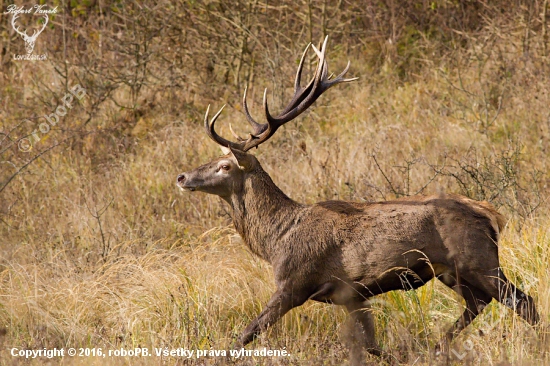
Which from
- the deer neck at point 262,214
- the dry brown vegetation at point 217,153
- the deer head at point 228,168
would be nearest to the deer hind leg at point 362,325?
the dry brown vegetation at point 217,153

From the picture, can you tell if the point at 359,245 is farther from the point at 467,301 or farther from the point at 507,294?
the point at 507,294

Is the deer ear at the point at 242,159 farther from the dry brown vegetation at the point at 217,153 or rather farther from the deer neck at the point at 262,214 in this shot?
the dry brown vegetation at the point at 217,153

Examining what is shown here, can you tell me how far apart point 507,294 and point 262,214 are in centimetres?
188

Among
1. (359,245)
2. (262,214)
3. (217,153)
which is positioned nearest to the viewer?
(359,245)

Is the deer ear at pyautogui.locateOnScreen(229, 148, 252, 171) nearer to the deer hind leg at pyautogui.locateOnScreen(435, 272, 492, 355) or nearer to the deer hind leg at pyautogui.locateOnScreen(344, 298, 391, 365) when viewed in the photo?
the deer hind leg at pyautogui.locateOnScreen(344, 298, 391, 365)

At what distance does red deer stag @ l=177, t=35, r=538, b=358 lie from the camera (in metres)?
5.75

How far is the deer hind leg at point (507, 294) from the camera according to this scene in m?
5.70

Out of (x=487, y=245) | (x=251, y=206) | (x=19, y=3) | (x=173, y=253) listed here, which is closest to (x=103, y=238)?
(x=173, y=253)

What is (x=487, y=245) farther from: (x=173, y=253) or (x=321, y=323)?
(x=173, y=253)

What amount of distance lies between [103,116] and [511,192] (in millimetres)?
6433

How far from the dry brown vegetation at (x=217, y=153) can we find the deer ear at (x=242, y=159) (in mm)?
1004

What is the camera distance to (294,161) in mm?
10445

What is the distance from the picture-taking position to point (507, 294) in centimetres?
573

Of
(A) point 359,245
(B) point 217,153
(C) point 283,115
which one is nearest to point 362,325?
(A) point 359,245
